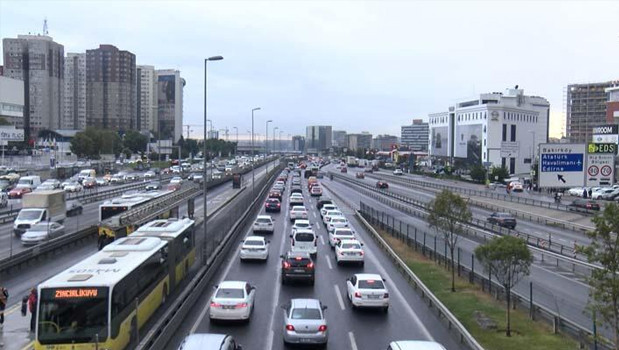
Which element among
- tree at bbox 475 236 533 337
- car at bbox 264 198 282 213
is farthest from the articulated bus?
car at bbox 264 198 282 213

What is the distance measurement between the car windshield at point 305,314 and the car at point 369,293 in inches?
154

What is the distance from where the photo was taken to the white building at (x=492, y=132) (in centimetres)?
14525

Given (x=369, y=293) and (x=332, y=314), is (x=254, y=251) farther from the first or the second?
(x=369, y=293)

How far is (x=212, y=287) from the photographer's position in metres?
25.1

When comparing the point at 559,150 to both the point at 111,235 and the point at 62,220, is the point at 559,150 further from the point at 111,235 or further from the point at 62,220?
the point at 62,220

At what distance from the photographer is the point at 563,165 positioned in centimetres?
2117

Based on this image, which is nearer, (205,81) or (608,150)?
(608,150)

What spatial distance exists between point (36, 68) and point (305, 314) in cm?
18955

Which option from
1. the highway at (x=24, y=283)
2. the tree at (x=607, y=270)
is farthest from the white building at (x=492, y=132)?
the tree at (x=607, y=270)

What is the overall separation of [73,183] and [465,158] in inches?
4210

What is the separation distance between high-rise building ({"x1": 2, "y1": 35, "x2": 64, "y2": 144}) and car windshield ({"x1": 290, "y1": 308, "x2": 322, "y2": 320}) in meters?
181

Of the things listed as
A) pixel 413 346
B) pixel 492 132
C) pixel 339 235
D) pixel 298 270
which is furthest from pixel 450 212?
pixel 492 132

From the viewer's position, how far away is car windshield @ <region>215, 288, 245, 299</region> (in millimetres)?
19062

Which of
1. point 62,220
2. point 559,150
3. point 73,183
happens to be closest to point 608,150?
point 559,150
